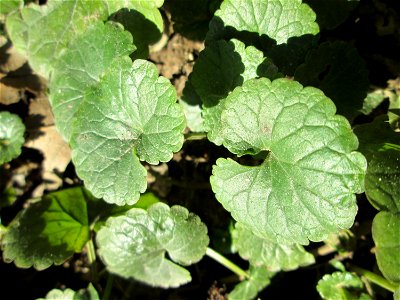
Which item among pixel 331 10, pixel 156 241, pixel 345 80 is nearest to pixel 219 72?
pixel 345 80

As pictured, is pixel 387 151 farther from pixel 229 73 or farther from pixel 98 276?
pixel 98 276

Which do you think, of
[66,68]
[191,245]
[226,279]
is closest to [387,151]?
[191,245]

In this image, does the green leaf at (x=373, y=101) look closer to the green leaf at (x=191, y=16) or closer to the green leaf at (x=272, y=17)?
the green leaf at (x=272, y=17)

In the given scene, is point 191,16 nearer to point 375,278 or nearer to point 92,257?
point 92,257

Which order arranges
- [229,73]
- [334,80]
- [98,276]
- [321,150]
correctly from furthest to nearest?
[98,276], [334,80], [229,73], [321,150]

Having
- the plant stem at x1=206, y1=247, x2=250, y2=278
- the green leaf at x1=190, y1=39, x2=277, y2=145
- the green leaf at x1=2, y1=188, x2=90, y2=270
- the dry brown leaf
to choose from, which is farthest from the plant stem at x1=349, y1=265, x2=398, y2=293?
the dry brown leaf

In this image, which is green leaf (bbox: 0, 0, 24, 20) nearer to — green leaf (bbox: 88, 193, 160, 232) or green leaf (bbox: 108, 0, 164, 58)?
green leaf (bbox: 108, 0, 164, 58)
